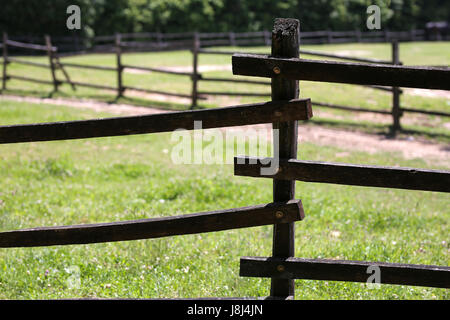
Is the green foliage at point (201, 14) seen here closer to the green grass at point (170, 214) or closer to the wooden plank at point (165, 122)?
the green grass at point (170, 214)

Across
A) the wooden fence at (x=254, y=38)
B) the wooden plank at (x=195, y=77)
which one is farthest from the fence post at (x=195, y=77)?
the wooden fence at (x=254, y=38)

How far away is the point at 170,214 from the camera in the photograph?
6.10 m

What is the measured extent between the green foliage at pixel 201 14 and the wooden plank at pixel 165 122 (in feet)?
103

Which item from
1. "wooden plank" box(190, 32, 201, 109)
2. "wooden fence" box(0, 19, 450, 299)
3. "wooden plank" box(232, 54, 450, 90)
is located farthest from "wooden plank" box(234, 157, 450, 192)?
"wooden plank" box(190, 32, 201, 109)

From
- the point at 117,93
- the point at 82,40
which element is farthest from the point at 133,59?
the point at 117,93

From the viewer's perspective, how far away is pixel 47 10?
1280 inches

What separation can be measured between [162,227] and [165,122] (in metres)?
0.65

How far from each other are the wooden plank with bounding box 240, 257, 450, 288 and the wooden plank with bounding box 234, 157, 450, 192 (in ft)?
1.59

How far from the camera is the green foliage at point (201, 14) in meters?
32.8

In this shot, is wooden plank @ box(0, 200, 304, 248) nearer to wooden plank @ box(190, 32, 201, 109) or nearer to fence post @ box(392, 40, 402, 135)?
fence post @ box(392, 40, 402, 135)

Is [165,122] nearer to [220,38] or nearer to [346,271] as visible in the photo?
[346,271]

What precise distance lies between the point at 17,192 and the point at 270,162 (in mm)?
4797

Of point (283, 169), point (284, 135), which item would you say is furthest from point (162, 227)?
point (284, 135)
